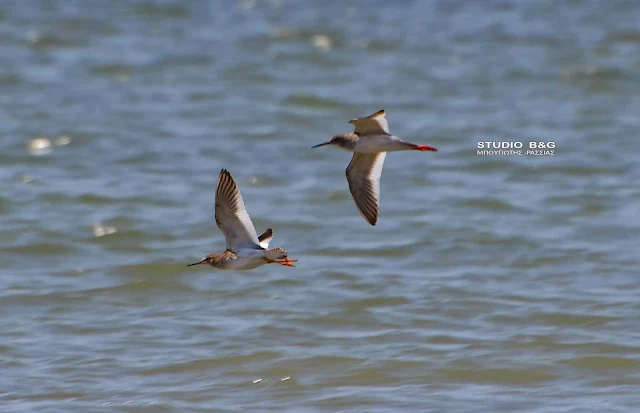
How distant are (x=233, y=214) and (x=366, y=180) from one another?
1206 millimetres

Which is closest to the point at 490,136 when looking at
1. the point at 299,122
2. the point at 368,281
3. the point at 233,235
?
the point at 299,122

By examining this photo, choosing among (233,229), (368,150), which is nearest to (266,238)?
(233,229)

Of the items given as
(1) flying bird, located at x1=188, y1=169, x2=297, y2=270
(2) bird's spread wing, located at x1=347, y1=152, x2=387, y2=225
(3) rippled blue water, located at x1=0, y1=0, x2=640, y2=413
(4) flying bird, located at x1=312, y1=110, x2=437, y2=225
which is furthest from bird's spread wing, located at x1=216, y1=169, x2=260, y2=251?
(3) rippled blue water, located at x1=0, y1=0, x2=640, y2=413

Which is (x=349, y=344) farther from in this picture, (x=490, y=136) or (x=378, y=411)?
(x=490, y=136)

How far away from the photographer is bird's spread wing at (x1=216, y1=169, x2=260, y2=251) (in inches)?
290

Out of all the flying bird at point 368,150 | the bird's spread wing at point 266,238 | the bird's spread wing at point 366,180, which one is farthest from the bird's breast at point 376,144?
the bird's spread wing at point 266,238

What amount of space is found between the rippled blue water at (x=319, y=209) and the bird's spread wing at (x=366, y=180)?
1210 mm

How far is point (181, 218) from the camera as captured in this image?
39.4 ft

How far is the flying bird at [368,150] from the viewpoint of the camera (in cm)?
761

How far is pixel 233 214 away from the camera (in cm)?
740

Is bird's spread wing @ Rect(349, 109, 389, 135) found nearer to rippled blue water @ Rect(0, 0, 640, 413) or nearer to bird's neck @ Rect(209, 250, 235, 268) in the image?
bird's neck @ Rect(209, 250, 235, 268)

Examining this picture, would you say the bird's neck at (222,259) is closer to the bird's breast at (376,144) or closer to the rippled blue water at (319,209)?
the rippled blue water at (319,209)

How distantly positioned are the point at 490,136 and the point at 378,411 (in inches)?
329

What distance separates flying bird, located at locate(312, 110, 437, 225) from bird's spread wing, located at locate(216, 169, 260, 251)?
2.19ft
